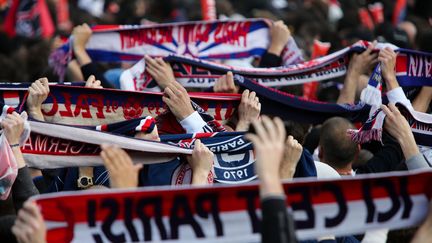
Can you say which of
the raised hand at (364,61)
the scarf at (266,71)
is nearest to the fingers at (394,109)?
the scarf at (266,71)

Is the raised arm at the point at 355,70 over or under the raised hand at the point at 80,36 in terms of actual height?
under

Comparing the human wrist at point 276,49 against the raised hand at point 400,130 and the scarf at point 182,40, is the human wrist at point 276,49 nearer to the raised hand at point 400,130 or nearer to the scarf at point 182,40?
the scarf at point 182,40

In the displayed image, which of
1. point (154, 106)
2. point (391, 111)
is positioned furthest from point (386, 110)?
point (154, 106)

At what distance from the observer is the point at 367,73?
691 centimetres

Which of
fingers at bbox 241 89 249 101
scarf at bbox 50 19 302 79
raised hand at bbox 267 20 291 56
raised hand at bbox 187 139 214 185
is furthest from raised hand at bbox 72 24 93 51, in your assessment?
raised hand at bbox 187 139 214 185

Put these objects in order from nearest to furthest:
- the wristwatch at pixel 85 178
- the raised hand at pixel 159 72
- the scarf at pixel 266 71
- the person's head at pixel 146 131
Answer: the person's head at pixel 146 131 < the wristwatch at pixel 85 178 < the scarf at pixel 266 71 < the raised hand at pixel 159 72

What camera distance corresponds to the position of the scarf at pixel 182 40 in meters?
7.43

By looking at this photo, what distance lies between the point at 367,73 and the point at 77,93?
91.0 inches

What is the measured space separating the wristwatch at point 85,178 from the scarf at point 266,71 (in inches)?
58.1

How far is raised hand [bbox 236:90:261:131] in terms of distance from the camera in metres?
5.61

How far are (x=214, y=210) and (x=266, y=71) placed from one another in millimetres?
3019

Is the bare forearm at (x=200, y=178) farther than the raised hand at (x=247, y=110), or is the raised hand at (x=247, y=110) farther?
the raised hand at (x=247, y=110)

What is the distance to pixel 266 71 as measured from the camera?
21.9 feet

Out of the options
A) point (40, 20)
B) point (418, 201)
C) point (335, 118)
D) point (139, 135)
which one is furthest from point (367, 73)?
point (40, 20)
